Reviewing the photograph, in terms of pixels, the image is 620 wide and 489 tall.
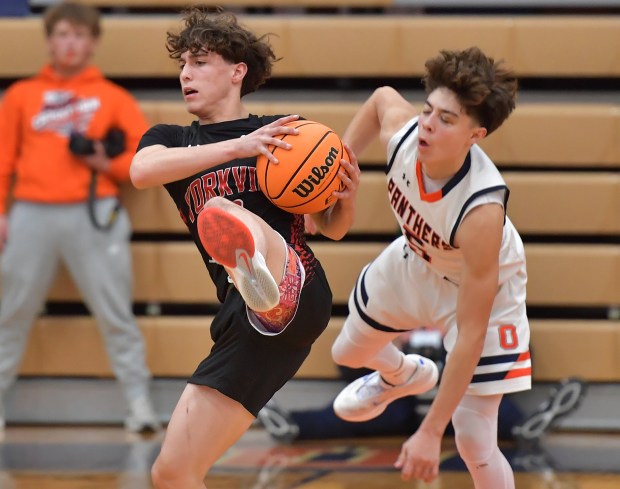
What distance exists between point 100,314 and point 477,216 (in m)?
3.02

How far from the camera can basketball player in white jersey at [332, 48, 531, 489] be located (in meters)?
3.54

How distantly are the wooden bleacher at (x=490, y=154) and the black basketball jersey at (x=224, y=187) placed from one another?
2667 mm

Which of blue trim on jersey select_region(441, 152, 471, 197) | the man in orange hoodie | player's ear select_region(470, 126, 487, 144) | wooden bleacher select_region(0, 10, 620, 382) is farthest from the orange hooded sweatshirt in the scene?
player's ear select_region(470, 126, 487, 144)

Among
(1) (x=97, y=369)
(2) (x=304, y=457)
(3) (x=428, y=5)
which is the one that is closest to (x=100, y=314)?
(1) (x=97, y=369)

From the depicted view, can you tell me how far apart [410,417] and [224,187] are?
2.73 meters

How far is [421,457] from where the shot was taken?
3490 millimetres

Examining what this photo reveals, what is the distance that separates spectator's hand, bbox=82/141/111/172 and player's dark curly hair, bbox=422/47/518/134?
2.77m

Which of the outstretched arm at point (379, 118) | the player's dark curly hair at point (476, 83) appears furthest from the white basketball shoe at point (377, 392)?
the player's dark curly hair at point (476, 83)

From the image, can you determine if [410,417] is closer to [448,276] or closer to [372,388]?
[372,388]

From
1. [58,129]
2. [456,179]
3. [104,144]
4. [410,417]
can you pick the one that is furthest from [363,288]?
→ [58,129]

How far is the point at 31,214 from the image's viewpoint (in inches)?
236

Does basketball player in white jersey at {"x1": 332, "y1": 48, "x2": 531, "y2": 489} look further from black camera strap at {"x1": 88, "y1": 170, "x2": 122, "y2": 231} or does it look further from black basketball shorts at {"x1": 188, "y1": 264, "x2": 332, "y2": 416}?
black camera strap at {"x1": 88, "y1": 170, "x2": 122, "y2": 231}

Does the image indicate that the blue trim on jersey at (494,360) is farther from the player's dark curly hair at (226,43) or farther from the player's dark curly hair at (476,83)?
the player's dark curly hair at (226,43)

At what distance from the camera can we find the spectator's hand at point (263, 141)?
3.21 m
